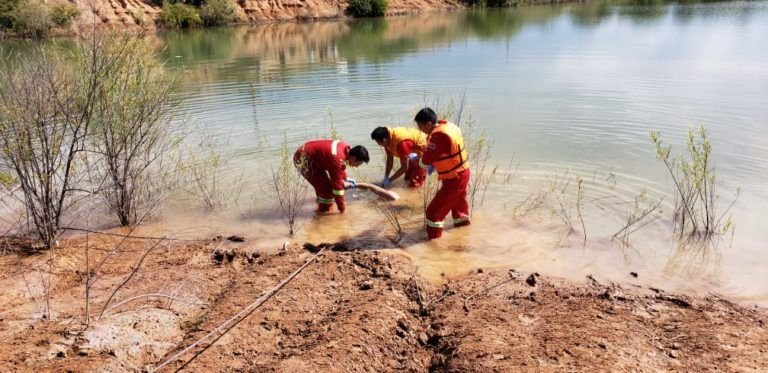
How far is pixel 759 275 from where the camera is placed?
503 centimetres

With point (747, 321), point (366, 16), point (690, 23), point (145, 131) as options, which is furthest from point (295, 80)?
point (366, 16)

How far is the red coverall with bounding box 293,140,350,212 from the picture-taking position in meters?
6.39

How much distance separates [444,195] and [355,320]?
2.37m

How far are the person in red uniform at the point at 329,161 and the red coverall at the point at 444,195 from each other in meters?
0.95

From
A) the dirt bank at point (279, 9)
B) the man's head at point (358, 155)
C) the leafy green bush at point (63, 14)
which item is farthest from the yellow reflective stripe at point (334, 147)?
the dirt bank at point (279, 9)

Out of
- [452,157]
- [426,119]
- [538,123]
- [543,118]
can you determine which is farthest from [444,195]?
[543,118]

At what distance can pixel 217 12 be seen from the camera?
1516 inches

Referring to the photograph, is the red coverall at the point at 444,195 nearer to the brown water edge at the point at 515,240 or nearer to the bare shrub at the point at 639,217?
the brown water edge at the point at 515,240

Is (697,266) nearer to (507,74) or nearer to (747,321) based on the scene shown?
(747,321)

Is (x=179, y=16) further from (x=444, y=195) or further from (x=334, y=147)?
(x=444, y=195)

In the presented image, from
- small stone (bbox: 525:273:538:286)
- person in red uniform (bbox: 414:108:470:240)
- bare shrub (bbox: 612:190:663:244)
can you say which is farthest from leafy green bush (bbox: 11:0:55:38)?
bare shrub (bbox: 612:190:663:244)

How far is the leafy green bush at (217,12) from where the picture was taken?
3822 centimetres

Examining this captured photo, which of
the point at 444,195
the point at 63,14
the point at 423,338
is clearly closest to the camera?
the point at 423,338

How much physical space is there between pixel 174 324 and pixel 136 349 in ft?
1.40
